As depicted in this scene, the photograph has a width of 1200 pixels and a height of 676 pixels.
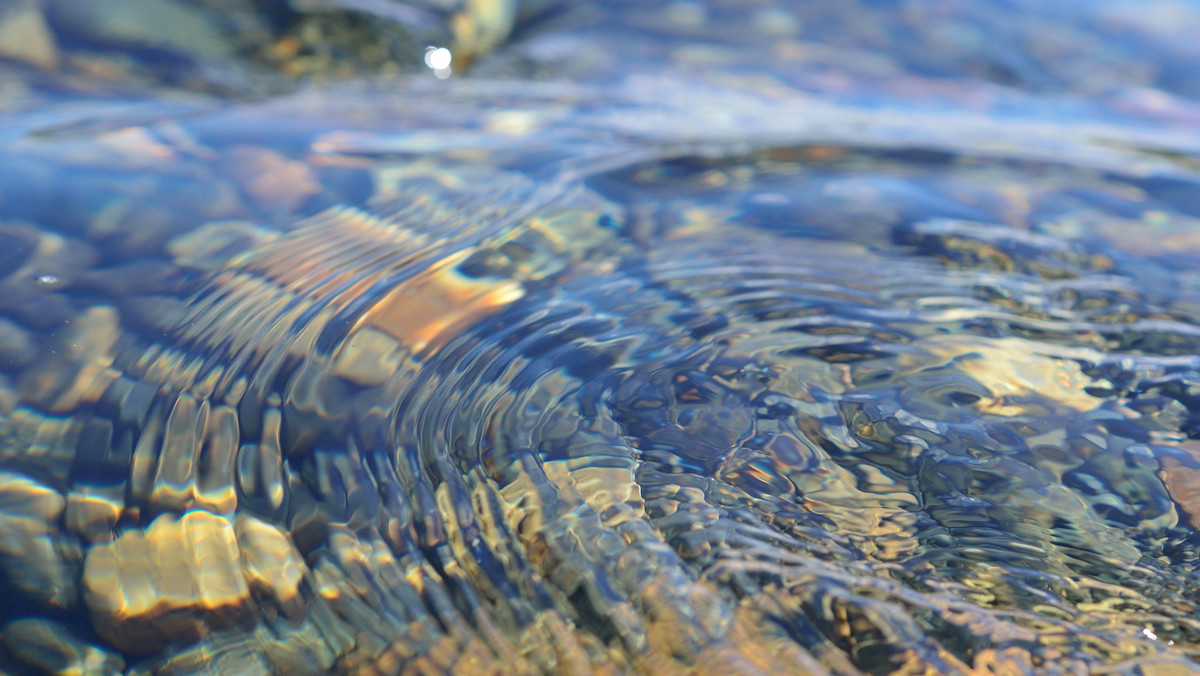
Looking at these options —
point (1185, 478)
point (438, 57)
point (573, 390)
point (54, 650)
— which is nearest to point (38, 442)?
point (54, 650)

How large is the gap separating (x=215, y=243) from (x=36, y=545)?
54 cm

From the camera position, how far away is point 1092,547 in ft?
3.03

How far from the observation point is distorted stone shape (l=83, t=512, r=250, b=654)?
2.79 feet

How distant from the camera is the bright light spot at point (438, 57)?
2.37 m

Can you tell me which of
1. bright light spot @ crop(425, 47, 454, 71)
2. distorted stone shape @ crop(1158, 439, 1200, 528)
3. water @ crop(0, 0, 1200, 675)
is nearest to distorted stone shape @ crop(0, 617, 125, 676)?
water @ crop(0, 0, 1200, 675)

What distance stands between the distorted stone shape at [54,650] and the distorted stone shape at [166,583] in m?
0.02

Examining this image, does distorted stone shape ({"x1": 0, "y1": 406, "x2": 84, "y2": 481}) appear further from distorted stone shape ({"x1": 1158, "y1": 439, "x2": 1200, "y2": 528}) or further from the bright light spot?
the bright light spot

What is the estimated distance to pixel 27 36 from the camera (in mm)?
2002

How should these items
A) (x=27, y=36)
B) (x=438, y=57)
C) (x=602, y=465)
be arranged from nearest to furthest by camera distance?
(x=602, y=465)
(x=27, y=36)
(x=438, y=57)

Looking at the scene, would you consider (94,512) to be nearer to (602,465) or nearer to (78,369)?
(78,369)

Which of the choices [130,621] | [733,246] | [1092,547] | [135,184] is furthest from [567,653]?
[135,184]

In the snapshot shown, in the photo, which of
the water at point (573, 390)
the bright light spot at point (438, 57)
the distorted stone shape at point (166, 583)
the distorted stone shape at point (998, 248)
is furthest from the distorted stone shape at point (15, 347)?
the bright light spot at point (438, 57)

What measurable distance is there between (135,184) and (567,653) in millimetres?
1091

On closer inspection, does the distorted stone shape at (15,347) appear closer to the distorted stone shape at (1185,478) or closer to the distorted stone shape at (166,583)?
the distorted stone shape at (166,583)
